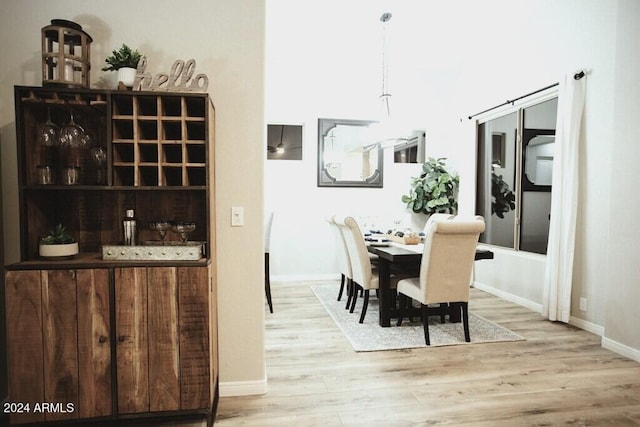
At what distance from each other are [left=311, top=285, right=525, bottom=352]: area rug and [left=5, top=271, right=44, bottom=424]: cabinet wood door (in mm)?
2129

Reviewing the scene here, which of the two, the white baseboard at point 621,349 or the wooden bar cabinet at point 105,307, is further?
the white baseboard at point 621,349

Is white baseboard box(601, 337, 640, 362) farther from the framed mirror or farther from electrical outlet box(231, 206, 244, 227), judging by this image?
the framed mirror

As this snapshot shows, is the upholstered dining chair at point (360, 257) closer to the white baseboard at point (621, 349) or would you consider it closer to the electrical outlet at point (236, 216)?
the electrical outlet at point (236, 216)

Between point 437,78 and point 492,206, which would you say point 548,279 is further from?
point 437,78

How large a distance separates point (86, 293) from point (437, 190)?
186 inches

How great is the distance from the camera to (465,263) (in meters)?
3.00

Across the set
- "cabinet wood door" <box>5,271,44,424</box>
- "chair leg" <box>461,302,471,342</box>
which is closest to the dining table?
"chair leg" <box>461,302,471,342</box>

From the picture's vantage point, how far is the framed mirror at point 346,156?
213 inches

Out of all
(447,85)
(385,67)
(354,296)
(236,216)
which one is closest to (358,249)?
(354,296)

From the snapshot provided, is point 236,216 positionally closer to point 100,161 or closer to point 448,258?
point 100,161

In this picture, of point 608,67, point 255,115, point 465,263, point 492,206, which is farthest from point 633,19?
point 255,115

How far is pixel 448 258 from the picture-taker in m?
2.95

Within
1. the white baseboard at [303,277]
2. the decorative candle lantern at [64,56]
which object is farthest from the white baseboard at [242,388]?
the white baseboard at [303,277]

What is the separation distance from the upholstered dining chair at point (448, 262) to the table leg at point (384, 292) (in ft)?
1.23
